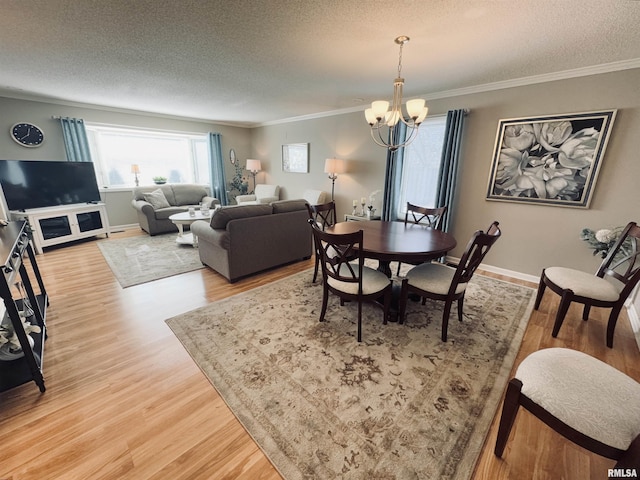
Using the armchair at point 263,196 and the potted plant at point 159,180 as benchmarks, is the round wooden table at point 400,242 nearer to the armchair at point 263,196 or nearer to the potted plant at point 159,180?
the armchair at point 263,196

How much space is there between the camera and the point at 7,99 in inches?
161

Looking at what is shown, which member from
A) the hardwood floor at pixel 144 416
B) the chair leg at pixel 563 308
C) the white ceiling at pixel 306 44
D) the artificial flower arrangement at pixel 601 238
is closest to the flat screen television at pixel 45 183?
the white ceiling at pixel 306 44

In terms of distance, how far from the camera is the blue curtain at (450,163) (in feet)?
11.4

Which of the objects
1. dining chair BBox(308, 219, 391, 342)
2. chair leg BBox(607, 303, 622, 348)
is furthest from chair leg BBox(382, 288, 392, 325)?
chair leg BBox(607, 303, 622, 348)

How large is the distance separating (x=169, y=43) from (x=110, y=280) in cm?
270

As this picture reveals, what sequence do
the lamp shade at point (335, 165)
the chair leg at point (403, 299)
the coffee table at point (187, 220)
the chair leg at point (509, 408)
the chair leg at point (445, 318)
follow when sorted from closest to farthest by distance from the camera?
1. the chair leg at point (509, 408)
2. the chair leg at point (445, 318)
3. the chair leg at point (403, 299)
4. the coffee table at point (187, 220)
5. the lamp shade at point (335, 165)

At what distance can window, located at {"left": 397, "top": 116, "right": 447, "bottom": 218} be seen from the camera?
3.88 metres

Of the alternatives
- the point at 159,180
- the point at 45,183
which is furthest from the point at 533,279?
the point at 45,183

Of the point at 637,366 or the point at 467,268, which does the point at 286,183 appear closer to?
the point at 467,268

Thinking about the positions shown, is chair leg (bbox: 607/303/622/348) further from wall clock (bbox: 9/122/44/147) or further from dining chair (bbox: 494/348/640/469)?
wall clock (bbox: 9/122/44/147)

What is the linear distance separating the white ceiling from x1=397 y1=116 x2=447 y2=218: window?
18.3 inches

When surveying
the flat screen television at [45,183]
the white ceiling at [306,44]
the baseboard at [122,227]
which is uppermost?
the white ceiling at [306,44]

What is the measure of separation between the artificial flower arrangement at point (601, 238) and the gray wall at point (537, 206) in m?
0.12

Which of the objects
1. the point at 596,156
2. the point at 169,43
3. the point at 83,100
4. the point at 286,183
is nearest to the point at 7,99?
the point at 83,100
